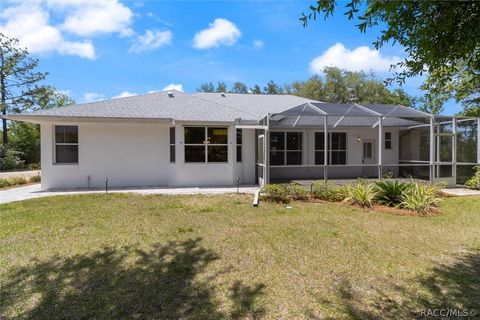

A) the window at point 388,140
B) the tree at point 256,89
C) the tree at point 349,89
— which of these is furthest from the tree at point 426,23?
the tree at point 256,89

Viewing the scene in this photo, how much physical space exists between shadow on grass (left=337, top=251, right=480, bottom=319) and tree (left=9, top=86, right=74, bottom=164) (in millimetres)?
31795

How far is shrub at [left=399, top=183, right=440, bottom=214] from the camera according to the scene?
820 centimetres

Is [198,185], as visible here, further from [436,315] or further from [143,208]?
[436,315]

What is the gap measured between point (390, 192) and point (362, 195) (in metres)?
1.08

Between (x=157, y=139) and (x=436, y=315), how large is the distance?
1182 centimetres

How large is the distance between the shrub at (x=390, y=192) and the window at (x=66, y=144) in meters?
12.1

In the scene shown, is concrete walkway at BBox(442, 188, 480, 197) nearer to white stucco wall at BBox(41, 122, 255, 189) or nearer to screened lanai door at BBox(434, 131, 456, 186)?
screened lanai door at BBox(434, 131, 456, 186)

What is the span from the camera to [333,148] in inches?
626

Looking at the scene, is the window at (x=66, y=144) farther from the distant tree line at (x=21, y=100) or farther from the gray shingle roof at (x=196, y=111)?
the distant tree line at (x=21, y=100)

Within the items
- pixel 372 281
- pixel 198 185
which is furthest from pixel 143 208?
pixel 372 281

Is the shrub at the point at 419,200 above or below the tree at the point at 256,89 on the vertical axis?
below

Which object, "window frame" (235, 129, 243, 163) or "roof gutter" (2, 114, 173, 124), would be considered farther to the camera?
"window frame" (235, 129, 243, 163)

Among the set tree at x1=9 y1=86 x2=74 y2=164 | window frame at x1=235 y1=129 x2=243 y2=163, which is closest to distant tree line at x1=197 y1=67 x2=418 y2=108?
window frame at x1=235 y1=129 x2=243 y2=163

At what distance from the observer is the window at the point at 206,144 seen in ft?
42.3
